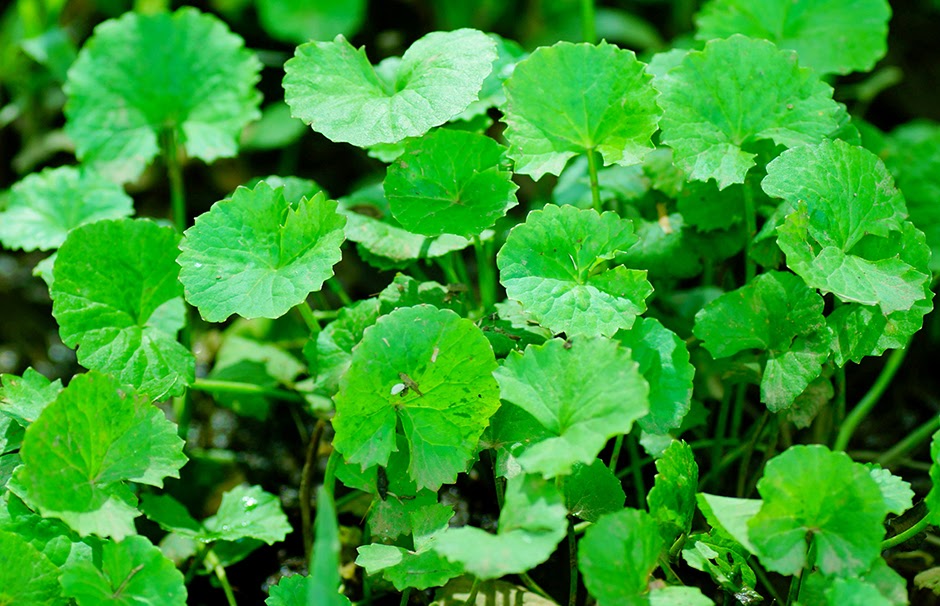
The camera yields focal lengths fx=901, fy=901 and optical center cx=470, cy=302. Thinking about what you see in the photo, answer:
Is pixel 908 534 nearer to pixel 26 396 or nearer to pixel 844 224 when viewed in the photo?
pixel 844 224

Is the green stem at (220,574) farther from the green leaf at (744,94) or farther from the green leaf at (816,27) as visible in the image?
the green leaf at (816,27)

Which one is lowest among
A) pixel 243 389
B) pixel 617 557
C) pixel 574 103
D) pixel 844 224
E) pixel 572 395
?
pixel 243 389

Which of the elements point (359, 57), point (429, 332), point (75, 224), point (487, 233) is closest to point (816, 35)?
point (487, 233)

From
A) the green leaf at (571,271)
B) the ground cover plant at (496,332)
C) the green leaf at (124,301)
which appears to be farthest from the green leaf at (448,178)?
the green leaf at (124,301)

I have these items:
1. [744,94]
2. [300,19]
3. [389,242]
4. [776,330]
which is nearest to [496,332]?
[389,242]

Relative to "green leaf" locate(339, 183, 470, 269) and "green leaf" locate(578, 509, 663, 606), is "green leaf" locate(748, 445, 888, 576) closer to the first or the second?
"green leaf" locate(578, 509, 663, 606)

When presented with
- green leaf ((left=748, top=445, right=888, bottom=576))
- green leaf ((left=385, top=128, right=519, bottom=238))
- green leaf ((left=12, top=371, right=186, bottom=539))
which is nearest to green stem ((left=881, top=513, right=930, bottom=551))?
green leaf ((left=748, top=445, right=888, bottom=576))
